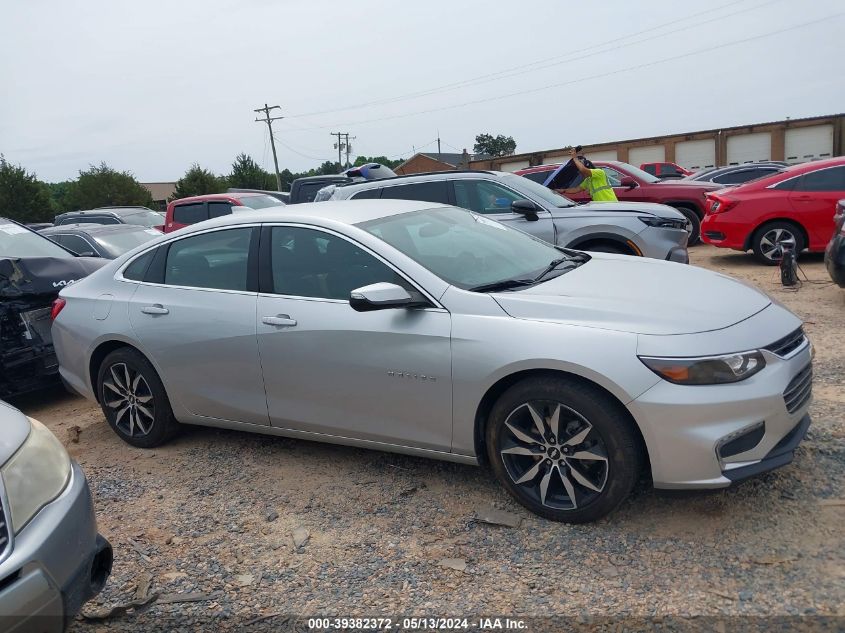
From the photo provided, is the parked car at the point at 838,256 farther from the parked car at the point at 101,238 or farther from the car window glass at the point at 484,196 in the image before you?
the parked car at the point at 101,238

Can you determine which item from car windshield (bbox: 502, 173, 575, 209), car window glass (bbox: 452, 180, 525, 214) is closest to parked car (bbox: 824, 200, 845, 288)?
car windshield (bbox: 502, 173, 575, 209)

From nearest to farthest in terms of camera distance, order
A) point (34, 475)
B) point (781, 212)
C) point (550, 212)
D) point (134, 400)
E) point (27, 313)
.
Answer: point (34, 475) → point (134, 400) → point (27, 313) → point (550, 212) → point (781, 212)

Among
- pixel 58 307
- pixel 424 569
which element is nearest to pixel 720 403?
pixel 424 569

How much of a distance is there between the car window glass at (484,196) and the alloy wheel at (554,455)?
5.03 meters

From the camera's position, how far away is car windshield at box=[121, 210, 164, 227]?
17.9 meters

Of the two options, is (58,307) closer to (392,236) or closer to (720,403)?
(392,236)

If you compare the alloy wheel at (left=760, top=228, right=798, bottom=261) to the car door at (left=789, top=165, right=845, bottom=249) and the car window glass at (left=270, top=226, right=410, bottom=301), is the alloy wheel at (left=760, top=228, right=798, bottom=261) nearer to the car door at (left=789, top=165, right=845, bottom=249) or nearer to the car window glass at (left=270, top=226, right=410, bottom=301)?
the car door at (left=789, top=165, right=845, bottom=249)

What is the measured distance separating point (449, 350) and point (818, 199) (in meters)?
7.98

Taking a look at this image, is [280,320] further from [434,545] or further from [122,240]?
[122,240]

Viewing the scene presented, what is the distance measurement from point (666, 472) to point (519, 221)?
5.00 metres

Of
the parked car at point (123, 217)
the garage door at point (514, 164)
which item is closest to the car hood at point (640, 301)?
the parked car at point (123, 217)

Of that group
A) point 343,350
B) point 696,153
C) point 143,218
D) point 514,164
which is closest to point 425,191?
point 343,350

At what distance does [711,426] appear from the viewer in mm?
2967

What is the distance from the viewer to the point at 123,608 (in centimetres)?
305
